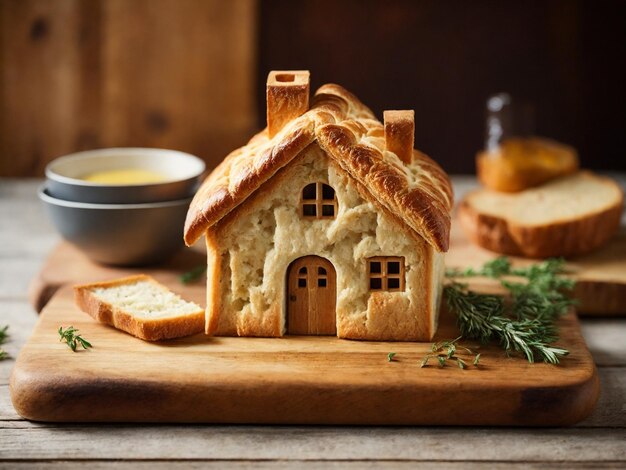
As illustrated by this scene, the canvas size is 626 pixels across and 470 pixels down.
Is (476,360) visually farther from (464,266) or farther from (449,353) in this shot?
(464,266)

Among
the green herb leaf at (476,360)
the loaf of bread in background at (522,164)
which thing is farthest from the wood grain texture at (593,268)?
the green herb leaf at (476,360)

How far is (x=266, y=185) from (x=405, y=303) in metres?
0.75

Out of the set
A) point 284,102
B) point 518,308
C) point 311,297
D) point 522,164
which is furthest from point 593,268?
point 284,102

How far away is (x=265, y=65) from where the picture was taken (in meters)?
7.25

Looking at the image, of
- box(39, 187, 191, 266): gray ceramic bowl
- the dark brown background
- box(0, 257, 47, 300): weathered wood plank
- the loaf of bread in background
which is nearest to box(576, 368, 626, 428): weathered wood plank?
the loaf of bread in background

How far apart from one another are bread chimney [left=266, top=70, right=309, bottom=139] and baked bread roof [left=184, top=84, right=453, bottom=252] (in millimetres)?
35

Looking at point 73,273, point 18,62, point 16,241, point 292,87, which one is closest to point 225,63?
point 18,62

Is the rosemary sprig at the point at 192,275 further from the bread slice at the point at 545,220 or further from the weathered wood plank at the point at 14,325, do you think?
the bread slice at the point at 545,220

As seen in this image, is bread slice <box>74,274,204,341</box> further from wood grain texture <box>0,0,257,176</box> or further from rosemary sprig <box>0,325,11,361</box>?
wood grain texture <box>0,0,257,176</box>

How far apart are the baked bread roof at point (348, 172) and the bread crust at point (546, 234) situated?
4.27ft

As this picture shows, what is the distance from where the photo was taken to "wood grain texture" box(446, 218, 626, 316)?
14.8ft

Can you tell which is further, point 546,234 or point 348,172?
point 546,234

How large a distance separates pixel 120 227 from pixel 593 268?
2470 mm

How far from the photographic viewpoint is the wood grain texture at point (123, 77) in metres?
6.91
